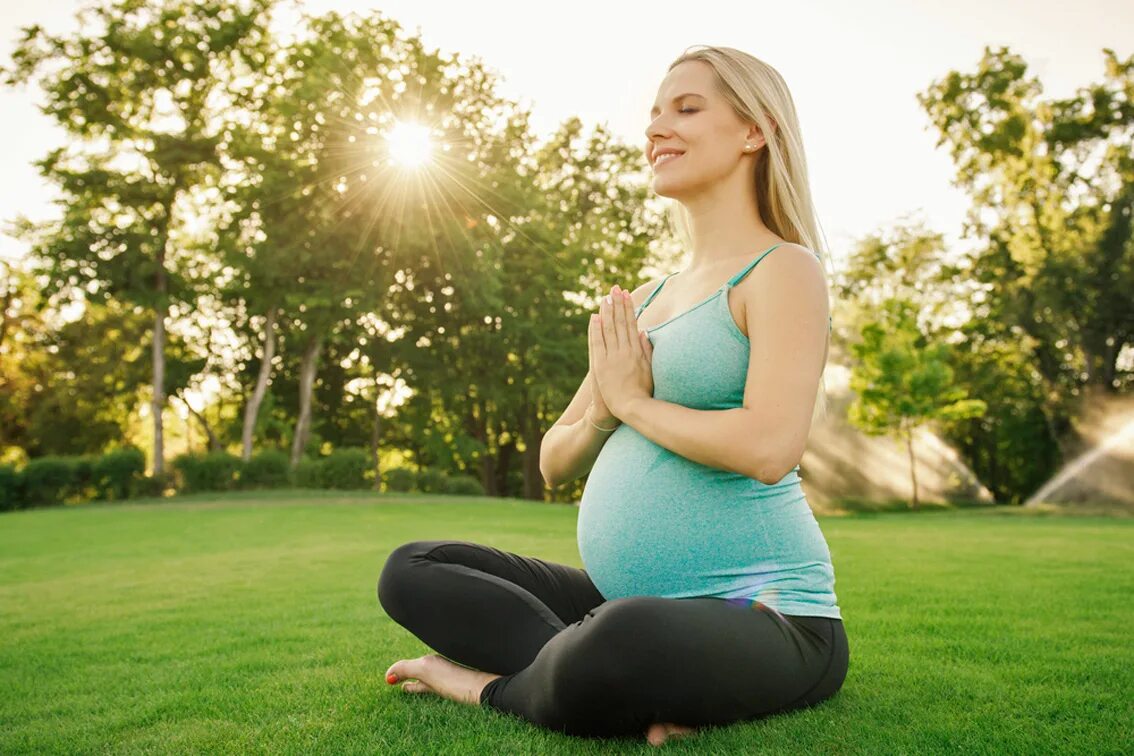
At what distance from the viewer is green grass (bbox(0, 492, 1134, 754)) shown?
2342 mm

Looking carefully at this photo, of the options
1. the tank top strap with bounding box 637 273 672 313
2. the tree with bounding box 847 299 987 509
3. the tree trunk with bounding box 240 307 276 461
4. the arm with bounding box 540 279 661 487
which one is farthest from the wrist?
the tree with bounding box 847 299 987 509

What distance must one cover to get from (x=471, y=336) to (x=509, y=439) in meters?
8.78

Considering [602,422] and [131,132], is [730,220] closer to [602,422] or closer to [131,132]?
[602,422]

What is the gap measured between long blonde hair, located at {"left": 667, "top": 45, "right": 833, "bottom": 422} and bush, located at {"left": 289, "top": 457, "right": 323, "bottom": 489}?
935 inches

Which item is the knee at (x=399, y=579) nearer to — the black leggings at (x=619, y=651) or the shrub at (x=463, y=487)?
the black leggings at (x=619, y=651)

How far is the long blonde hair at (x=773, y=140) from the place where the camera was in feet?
8.55

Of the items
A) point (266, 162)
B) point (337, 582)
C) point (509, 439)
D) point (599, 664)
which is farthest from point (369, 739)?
point (509, 439)

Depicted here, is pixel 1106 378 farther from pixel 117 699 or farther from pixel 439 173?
pixel 117 699

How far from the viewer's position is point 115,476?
80.1 feet

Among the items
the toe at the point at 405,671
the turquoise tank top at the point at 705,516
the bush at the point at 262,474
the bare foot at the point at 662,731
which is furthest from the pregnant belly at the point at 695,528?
the bush at the point at 262,474

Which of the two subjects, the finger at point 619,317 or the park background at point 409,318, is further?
the park background at point 409,318

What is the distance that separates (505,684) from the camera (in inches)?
97.3

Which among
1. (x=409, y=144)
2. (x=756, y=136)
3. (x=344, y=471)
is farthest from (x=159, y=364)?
(x=756, y=136)

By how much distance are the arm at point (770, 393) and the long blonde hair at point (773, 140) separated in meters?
0.27
